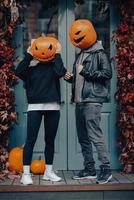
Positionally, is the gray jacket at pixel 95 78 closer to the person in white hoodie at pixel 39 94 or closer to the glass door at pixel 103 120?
the person in white hoodie at pixel 39 94

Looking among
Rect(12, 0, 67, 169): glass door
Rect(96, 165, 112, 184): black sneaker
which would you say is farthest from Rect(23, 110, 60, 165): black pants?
Rect(12, 0, 67, 169): glass door

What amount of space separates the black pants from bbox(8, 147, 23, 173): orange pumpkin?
0.64 m

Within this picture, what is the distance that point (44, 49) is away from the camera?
22.7 ft

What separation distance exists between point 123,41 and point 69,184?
204 centimetres

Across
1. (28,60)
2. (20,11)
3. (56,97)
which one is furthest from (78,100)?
(20,11)

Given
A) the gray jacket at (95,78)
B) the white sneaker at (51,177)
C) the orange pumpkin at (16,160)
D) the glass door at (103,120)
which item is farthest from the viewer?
the glass door at (103,120)

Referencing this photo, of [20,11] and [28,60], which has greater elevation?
[20,11]

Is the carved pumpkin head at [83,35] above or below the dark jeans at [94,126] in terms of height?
above

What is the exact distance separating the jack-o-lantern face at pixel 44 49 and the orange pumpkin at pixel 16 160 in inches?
54.0

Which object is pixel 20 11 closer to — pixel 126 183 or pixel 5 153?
pixel 5 153

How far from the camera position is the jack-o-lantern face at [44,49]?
6910 mm

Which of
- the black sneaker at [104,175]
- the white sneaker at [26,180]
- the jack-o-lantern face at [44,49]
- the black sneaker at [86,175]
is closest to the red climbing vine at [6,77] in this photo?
the white sneaker at [26,180]

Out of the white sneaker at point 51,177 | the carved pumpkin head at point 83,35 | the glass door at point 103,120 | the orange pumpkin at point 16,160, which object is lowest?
the white sneaker at point 51,177

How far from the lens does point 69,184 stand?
6914 millimetres
